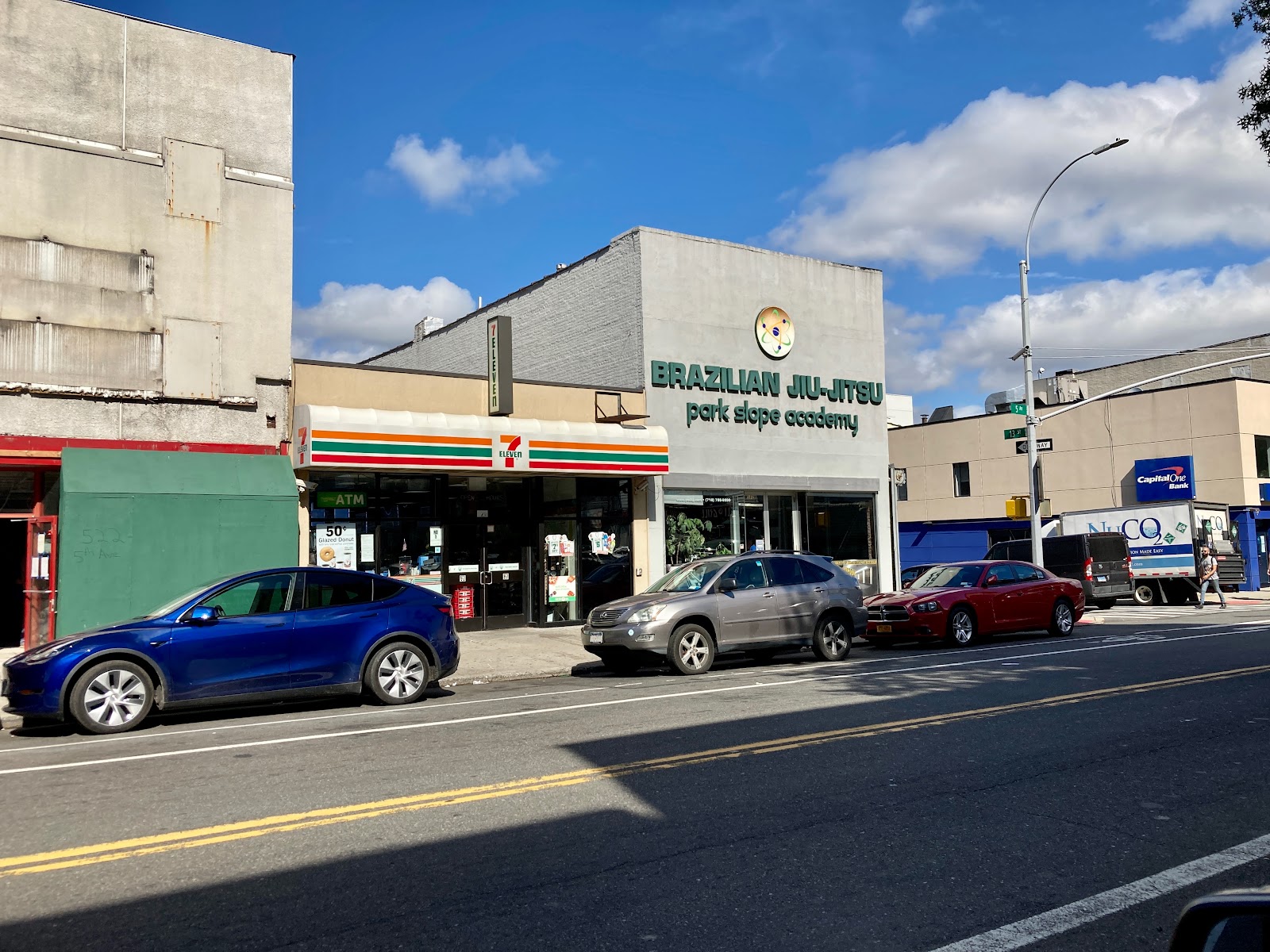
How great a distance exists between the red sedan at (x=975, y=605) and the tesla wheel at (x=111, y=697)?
11.6 metres

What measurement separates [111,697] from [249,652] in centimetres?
130

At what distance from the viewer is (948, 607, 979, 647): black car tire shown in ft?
55.8

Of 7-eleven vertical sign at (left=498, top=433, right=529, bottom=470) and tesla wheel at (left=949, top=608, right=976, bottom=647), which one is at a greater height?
7-eleven vertical sign at (left=498, top=433, right=529, bottom=470)

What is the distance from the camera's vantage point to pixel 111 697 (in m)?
9.81

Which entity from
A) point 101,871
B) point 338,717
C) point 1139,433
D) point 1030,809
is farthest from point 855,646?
point 1139,433

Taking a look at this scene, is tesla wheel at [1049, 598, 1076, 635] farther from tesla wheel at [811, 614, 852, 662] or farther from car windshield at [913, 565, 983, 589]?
tesla wheel at [811, 614, 852, 662]

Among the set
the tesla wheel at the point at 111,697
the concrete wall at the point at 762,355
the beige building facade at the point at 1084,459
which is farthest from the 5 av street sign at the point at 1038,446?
the tesla wheel at the point at 111,697

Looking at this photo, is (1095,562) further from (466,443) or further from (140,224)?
(140,224)

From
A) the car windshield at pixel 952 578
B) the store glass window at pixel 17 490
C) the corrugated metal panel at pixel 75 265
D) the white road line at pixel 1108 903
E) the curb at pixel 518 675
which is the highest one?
Answer: the corrugated metal panel at pixel 75 265

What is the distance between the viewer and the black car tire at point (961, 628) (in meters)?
17.0

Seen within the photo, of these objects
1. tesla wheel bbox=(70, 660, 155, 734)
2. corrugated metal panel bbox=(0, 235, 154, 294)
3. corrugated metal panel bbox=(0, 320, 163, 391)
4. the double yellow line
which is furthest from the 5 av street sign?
tesla wheel bbox=(70, 660, 155, 734)

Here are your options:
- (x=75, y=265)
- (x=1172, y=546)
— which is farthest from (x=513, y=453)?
(x=1172, y=546)

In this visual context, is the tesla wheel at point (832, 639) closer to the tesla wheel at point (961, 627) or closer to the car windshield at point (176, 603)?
the tesla wheel at point (961, 627)

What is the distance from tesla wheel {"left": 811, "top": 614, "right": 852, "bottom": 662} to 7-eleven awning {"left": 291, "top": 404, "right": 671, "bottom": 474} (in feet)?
19.1
